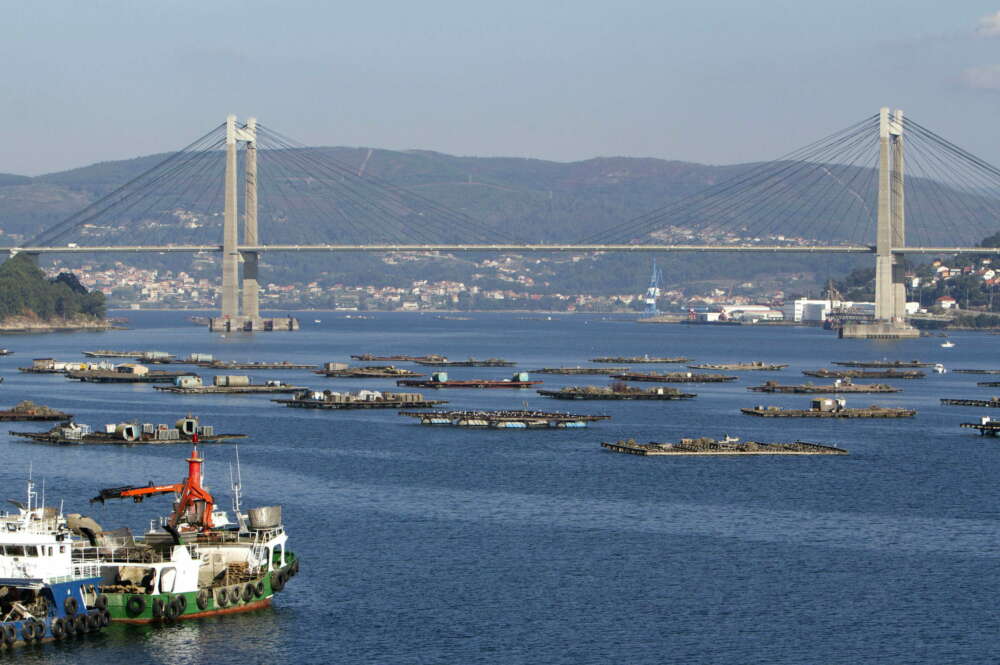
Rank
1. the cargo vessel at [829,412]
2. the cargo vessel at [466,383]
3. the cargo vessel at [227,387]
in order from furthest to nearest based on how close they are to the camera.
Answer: the cargo vessel at [466,383], the cargo vessel at [227,387], the cargo vessel at [829,412]

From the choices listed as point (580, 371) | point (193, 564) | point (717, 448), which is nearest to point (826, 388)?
point (580, 371)

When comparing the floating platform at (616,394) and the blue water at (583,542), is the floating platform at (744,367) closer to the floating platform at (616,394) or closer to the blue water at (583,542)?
the floating platform at (616,394)

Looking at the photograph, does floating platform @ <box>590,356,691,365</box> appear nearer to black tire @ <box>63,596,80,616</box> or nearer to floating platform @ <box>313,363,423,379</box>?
floating platform @ <box>313,363,423,379</box>

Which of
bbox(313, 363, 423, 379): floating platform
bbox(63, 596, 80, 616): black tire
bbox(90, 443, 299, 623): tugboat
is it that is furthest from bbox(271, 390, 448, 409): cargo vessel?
bbox(63, 596, 80, 616): black tire

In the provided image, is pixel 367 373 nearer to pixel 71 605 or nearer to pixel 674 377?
pixel 674 377

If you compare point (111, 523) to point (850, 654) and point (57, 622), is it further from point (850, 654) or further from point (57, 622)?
point (850, 654)

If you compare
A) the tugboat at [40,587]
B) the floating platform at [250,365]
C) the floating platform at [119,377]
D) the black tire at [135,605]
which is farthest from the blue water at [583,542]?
the floating platform at [250,365]
